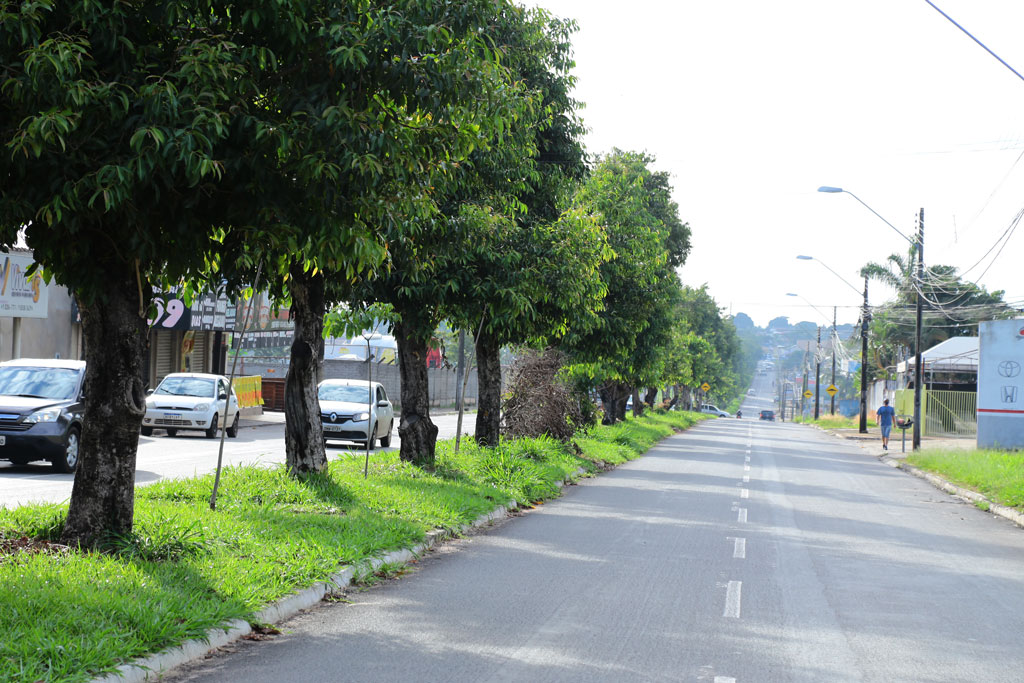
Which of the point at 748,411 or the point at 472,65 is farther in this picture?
the point at 748,411

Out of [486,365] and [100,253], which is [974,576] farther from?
[486,365]

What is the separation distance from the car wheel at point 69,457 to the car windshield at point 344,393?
10.3m

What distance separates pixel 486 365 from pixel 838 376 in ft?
482

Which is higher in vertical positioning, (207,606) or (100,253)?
(100,253)

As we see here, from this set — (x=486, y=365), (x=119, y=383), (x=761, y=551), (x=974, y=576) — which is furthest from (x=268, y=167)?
(x=486, y=365)

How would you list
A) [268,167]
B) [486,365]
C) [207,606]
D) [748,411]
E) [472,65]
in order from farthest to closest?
[748,411] < [486,365] < [472,65] < [268,167] < [207,606]

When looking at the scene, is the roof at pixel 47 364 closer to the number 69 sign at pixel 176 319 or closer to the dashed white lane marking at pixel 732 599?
the dashed white lane marking at pixel 732 599

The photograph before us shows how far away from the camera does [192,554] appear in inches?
322

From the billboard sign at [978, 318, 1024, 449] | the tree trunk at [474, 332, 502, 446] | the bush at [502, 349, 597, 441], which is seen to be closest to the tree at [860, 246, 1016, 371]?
the billboard sign at [978, 318, 1024, 449]

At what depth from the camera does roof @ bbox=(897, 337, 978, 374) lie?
5391 cm

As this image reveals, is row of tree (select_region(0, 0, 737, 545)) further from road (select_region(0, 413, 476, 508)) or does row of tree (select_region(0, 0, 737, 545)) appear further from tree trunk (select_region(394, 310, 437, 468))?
tree trunk (select_region(394, 310, 437, 468))

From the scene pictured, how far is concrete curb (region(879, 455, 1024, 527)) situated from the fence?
1996 centimetres

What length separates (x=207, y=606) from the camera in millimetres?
6891

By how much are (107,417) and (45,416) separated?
8.43 metres
